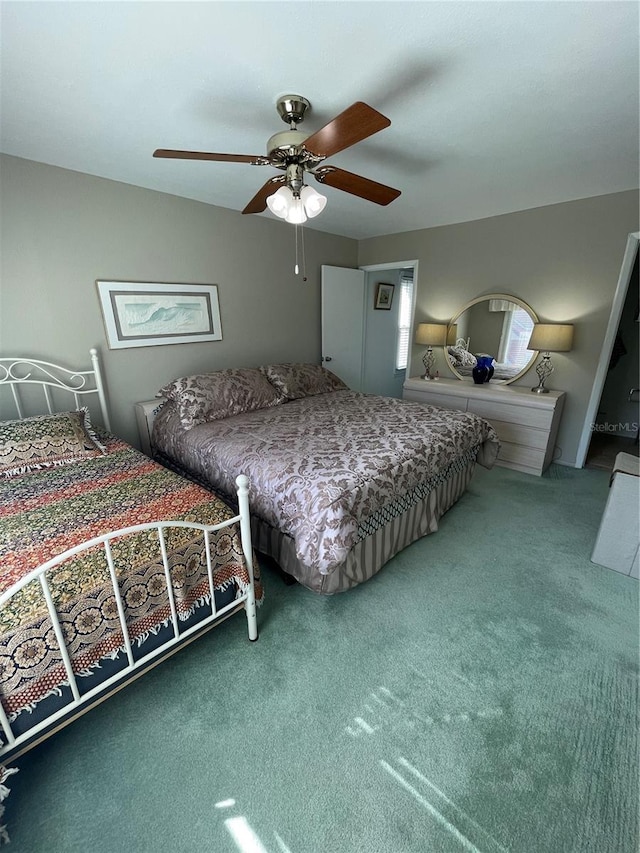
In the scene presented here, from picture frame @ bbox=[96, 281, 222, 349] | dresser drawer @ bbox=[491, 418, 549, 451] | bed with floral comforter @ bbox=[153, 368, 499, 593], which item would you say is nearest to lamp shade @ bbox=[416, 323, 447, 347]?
dresser drawer @ bbox=[491, 418, 549, 451]

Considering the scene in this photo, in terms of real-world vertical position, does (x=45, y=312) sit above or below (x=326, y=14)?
below


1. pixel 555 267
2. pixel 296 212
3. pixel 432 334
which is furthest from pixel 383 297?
pixel 296 212

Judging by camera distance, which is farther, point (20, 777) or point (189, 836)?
point (20, 777)

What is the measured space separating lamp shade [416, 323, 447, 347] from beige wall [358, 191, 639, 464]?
176 millimetres

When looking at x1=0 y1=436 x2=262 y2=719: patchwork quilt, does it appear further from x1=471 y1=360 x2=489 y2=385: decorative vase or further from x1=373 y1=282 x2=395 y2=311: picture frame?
x1=373 y1=282 x2=395 y2=311: picture frame

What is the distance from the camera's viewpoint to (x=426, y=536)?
2396mm

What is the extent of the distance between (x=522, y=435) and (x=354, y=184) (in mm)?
2612

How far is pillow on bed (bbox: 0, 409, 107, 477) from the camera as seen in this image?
6.18ft

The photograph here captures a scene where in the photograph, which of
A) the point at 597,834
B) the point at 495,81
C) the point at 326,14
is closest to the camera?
the point at 597,834

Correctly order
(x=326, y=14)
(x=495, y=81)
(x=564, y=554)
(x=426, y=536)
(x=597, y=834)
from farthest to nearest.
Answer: (x=426, y=536) < (x=564, y=554) < (x=495, y=81) < (x=326, y=14) < (x=597, y=834)

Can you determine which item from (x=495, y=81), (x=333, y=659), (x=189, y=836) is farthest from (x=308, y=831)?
(x=495, y=81)

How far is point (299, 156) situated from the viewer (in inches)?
60.7

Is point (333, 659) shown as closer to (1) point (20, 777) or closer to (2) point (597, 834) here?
(2) point (597, 834)

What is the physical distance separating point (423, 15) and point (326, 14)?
320 millimetres
